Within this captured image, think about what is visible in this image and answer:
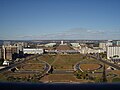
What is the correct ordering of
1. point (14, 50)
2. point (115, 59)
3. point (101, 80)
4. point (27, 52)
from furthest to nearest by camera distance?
point (27, 52), point (14, 50), point (115, 59), point (101, 80)

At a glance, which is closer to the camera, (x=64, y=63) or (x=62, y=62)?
(x=64, y=63)
